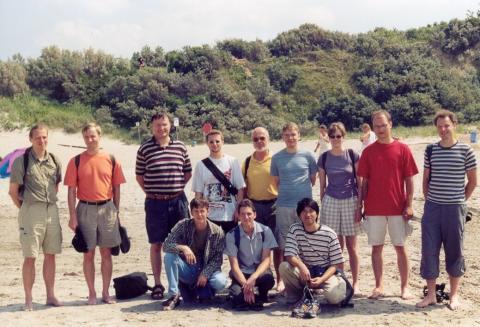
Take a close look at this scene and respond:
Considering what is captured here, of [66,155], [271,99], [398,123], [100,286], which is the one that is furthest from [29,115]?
[100,286]

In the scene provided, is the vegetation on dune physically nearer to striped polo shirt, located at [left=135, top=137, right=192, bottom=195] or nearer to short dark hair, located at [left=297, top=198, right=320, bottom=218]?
striped polo shirt, located at [left=135, top=137, right=192, bottom=195]

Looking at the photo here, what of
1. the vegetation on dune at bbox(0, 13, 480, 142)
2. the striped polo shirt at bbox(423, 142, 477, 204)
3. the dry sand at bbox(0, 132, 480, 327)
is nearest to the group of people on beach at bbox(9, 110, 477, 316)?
the striped polo shirt at bbox(423, 142, 477, 204)

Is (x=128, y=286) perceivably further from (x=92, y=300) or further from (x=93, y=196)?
(x=93, y=196)

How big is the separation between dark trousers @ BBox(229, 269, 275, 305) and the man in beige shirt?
176 cm

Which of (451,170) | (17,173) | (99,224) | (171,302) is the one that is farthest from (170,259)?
(451,170)

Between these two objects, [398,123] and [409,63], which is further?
[409,63]

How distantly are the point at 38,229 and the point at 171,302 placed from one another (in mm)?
1451

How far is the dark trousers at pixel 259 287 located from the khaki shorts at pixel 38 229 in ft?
5.75

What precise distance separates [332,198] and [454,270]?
53.0 inches

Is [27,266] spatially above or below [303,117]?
below

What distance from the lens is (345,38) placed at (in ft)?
134

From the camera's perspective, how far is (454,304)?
19.0 ft

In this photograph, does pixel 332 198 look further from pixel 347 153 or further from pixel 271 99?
pixel 271 99

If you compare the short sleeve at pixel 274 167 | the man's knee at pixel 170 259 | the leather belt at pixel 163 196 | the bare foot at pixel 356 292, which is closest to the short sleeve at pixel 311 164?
the short sleeve at pixel 274 167
